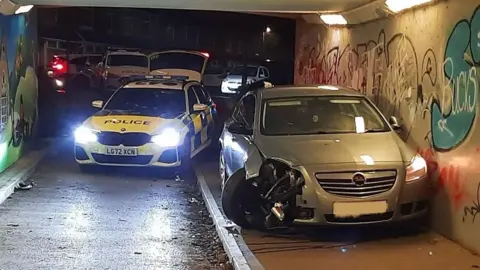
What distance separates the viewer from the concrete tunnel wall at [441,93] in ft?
24.5

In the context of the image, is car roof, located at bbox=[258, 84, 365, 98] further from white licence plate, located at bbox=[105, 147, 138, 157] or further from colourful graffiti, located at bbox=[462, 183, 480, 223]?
white licence plate, located at bbox=[105, 147, 138, 157]

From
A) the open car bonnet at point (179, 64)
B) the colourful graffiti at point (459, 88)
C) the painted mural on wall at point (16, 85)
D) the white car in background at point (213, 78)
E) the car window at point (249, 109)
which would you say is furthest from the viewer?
the white car in background at point (213, 78)

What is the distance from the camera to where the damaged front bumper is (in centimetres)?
794

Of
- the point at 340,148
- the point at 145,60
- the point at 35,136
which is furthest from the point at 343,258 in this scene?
the point at 145,60

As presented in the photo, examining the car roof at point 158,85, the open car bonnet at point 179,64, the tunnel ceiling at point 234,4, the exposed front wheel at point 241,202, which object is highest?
the tunnel ceiling at point 234,4

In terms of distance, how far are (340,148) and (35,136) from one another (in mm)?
10168

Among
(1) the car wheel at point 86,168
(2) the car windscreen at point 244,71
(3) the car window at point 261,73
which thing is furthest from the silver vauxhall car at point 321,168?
(3) the car window at point 261,73

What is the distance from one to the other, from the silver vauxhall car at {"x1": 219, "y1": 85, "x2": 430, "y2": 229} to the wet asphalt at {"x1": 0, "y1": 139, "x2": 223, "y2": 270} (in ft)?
2.80

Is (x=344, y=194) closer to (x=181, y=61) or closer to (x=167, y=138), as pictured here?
(x=167, y=138)

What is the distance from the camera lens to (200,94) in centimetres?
1588

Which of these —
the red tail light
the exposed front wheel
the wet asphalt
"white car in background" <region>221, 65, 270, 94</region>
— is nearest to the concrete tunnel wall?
the exposed front wheel

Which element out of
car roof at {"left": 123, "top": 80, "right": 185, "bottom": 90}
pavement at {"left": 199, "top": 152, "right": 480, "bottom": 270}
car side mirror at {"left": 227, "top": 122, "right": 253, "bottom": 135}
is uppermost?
car roof at {"left": 123, "top": 80, "right": 185, "bottom": 90}

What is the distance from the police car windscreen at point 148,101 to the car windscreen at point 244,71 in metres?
15.8

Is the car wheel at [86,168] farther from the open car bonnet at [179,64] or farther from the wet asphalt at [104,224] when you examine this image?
the open car bonnet at [179,64]
